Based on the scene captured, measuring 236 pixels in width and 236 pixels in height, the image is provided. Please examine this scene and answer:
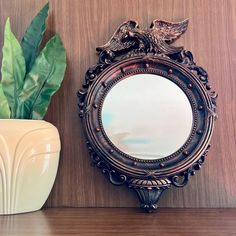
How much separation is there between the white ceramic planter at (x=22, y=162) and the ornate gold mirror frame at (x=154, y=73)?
0.12 metres

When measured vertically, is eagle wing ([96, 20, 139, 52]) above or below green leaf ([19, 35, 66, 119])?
above

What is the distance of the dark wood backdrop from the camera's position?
83 cm

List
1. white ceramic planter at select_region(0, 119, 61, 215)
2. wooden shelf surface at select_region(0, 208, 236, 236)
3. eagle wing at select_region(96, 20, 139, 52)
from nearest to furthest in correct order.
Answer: wooden shelf surface at select_region(0, 208, 236, 236) < white ceramic planter at select_region(0, 119, 61, 215) < eagle wing at select_region(96, 20, 139, 52)

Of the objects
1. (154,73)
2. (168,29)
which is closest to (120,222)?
(154,73)

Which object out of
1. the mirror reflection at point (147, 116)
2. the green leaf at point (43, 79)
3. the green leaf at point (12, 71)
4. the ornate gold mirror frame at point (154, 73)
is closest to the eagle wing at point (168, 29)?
the ornate gold mirror frame at point (154, 73)

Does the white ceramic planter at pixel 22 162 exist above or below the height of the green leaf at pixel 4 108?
below

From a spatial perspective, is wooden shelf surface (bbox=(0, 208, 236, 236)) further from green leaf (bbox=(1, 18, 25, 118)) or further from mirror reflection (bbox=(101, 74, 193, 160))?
green leaf (bbox=(1, 18, 25, 118))

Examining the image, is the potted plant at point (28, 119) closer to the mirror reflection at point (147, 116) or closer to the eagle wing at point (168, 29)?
the mirror reflection at point (147, 116)

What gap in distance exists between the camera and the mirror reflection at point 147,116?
32.0 inches

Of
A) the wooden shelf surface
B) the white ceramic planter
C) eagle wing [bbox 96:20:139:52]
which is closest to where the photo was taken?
the wooden shelf surface

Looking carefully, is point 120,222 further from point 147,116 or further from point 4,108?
point 4,108

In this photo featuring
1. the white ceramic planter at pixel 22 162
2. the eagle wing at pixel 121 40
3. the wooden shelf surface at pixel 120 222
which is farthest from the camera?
the eagle wing at pixel 121 40

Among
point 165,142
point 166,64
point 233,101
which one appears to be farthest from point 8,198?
point 233,101

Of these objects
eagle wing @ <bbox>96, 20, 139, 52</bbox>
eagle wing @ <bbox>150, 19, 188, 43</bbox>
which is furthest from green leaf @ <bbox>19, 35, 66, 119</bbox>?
eagle wing @ <bbox>150, 19, 188, 43</bbox>
